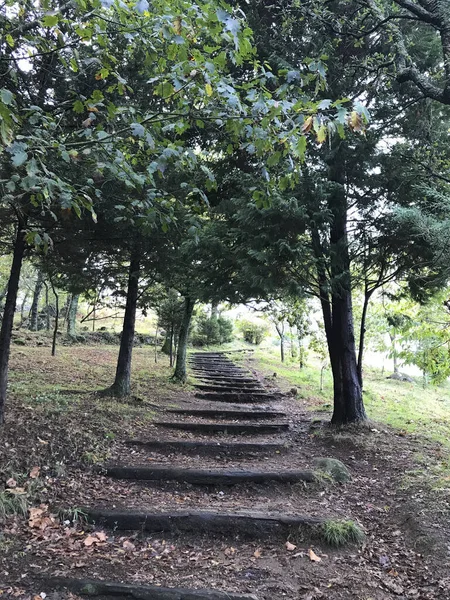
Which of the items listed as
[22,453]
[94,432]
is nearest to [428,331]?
[94,432]

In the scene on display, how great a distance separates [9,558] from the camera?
3293 millimetres

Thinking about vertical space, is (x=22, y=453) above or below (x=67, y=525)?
above

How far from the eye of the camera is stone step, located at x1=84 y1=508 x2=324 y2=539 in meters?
3.99

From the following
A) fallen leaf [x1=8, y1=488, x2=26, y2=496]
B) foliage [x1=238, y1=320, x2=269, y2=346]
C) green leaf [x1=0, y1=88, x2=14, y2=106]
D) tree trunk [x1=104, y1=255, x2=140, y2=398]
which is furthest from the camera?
foliage [x1=238, y1=320, x2=269, y2=346]

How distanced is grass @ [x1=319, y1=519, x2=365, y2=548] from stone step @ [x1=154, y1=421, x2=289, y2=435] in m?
3.51

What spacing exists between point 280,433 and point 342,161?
16.5 ft

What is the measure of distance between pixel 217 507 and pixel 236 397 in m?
6.90

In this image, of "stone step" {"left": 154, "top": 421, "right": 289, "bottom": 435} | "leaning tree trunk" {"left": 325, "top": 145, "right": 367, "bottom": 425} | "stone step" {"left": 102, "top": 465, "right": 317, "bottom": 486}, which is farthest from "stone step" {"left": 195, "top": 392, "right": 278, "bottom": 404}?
"stone step" {"left": 102, "top": 465, "right": 317, "bottom": 486}

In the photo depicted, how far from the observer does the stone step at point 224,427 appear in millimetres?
7215

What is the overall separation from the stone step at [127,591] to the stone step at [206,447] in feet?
9.46

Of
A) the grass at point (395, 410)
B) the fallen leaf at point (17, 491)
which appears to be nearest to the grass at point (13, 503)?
the fallen leaf at point (17, 491)

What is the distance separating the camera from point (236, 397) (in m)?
11.3

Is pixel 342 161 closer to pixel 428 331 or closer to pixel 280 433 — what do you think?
pixel 428 331

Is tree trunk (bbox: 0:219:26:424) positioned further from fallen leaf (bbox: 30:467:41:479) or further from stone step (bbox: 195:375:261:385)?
stone step (bbox: 195:375:261:385)
